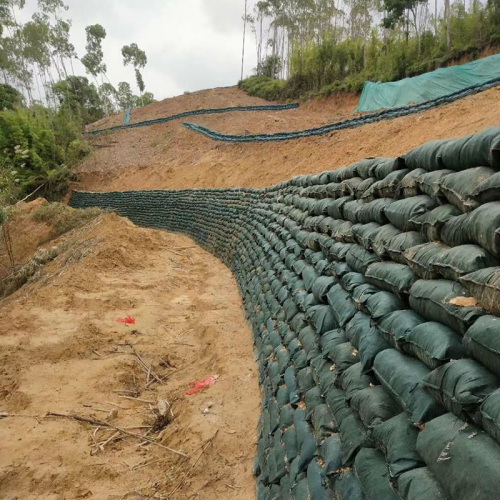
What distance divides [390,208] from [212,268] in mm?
6169

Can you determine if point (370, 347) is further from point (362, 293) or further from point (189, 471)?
point (189, 471)

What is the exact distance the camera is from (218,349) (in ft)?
13.9

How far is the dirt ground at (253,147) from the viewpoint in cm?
754

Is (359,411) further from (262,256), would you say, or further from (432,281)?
(262,256)

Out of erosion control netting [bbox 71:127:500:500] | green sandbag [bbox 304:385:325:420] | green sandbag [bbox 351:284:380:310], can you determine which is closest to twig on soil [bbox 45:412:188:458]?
erosion control netting [bbox 71:127:500:500]

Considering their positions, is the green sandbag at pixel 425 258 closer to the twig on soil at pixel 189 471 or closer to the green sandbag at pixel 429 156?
the green sandbag at pixel 429 156

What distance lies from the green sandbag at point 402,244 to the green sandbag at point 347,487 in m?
0.85

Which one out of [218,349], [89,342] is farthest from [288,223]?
[89,342]

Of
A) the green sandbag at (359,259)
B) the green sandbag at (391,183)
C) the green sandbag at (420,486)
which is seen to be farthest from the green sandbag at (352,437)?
the green sandbag at (391,183)

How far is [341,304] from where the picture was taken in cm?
204

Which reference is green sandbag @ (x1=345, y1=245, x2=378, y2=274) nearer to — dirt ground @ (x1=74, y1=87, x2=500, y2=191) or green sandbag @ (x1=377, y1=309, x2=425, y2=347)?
green sandbag @ (x1=377, y1=309, x2=425, y2=347)

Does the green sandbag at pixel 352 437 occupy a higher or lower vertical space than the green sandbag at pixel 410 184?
lower

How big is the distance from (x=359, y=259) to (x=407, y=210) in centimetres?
42

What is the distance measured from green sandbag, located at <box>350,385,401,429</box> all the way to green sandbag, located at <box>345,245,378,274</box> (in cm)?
70
